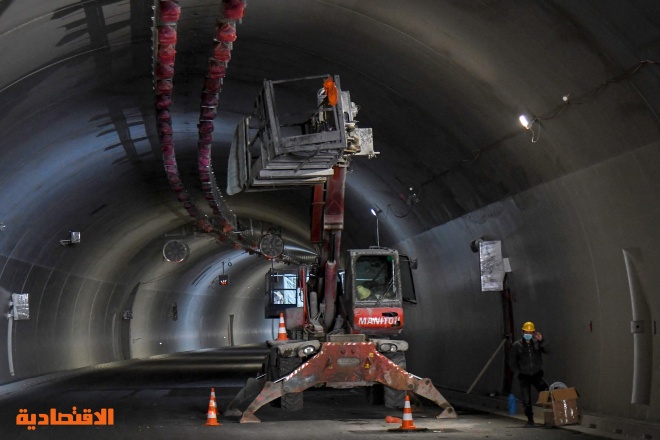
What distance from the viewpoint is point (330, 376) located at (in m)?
17.0

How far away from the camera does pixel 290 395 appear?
1866 centimetres

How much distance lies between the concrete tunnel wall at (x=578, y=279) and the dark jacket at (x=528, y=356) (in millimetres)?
513

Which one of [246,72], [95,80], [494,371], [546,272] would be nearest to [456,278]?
[494,371]

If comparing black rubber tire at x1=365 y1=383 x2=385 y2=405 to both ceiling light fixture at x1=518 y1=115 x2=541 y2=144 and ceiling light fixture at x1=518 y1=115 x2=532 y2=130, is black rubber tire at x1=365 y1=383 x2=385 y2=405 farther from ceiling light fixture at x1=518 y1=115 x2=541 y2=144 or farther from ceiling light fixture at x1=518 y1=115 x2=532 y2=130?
ceiling light fixture at x1=518 y1=115 x2=532 y2=130

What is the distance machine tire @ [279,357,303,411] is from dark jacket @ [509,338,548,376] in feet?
13.6

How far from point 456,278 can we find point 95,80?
8.75 metres

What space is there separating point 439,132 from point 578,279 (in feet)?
12.8

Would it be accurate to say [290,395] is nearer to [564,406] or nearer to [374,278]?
[374,278]

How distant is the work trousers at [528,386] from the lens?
627 inches

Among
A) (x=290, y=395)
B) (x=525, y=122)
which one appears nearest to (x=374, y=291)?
(x=290, y=395)

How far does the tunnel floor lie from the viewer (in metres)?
14.9

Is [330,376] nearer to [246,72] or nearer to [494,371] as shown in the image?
[494,371]

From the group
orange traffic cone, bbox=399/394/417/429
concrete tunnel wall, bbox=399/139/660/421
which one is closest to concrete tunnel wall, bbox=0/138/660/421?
concrete tunnel wall, bbox=399/139/660/421

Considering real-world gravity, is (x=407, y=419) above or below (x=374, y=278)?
below
